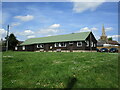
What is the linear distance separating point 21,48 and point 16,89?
52.1 metres

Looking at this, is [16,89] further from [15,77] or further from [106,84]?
[106,84]

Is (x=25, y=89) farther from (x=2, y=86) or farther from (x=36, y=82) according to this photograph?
(x=2, y=86)

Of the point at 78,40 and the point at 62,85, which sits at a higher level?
the point at 78,40

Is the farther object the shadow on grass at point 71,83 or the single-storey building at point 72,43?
the single-storey building at point 72,43

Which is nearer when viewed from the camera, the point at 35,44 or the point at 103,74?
the point at 103,74

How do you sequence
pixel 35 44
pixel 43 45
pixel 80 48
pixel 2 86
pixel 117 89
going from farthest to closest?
pixel 35 44 < pixel 43 45 < pixel 80 48 < pixel 2 86 < pixel 117 89

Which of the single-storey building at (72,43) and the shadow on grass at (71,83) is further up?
the single-storey building at (72,43)

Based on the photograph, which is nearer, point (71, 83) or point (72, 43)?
point (71, 83)

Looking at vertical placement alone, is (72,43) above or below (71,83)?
above

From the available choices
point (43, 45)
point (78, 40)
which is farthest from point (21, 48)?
point (78, 40)

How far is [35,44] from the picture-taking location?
155 feet

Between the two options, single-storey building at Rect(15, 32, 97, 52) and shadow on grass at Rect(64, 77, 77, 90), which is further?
single-storey building at Rect(15, 32, 97, 52)

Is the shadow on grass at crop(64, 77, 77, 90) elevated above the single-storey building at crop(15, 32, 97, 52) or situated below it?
below

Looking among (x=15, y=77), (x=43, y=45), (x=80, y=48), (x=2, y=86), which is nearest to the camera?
(x=2, y=86)
